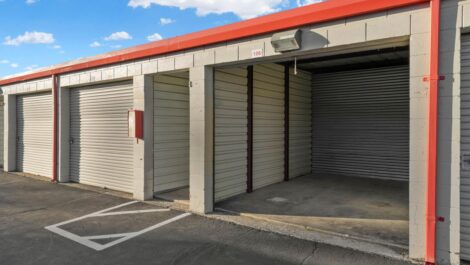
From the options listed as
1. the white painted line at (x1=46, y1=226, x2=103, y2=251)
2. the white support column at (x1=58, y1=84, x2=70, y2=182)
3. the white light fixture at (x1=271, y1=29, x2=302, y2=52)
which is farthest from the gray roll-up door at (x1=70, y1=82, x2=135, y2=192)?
the white light fixture at (x1=271, y1=29, x2=302, y2=52)

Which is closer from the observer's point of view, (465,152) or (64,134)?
(465,152)

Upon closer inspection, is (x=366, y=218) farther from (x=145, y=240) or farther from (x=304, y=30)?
(x=145, y=240)

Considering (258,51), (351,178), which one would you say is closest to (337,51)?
(258,51)

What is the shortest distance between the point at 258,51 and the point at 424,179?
3.17 m

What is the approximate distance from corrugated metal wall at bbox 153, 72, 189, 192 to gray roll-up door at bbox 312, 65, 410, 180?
4.76 m

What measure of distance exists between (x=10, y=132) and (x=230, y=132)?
29.9 ft

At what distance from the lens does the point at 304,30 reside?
16.4 feet

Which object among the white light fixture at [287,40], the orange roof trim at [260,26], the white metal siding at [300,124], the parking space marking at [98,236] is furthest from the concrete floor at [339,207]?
the orange roof trim at [260,26]

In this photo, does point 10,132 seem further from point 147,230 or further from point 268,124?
point 268,124

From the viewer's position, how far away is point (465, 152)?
395 cm

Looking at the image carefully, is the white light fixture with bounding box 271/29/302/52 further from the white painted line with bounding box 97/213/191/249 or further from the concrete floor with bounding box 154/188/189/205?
the concrete floor with bounding box 154/188/189/205

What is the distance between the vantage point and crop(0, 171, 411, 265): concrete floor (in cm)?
410

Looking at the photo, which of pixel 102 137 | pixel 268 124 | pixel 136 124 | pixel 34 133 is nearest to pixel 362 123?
pixel 268 124

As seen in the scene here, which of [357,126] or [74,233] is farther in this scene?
[357,126]
